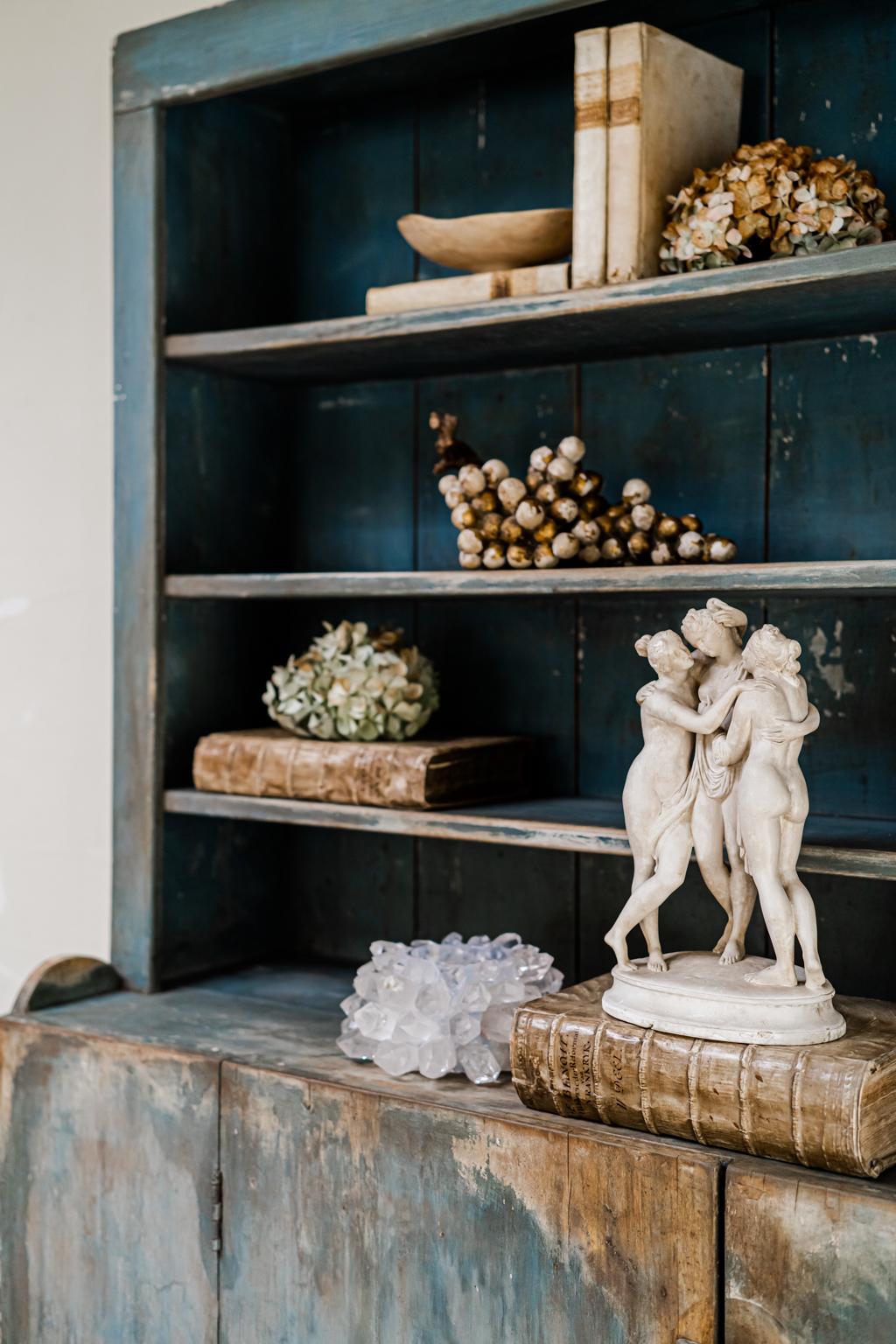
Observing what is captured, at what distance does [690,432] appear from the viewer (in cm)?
216

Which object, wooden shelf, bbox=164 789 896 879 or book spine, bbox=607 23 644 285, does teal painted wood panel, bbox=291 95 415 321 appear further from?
wooden shelf, bbox=164 789 896 879

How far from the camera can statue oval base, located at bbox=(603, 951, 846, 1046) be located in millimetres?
1615

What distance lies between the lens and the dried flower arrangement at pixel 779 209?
5.86 ft

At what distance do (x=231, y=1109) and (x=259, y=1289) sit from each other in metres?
0.23

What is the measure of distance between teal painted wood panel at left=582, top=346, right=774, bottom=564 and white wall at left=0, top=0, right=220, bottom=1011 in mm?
801

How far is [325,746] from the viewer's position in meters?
2.17

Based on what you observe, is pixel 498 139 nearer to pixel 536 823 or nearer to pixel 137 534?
pixel 137 534

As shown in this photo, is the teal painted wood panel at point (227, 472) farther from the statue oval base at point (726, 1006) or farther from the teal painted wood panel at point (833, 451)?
the statue oval base at point (726, 1006)

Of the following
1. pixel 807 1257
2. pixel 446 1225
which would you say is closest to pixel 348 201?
pixel 446 1225

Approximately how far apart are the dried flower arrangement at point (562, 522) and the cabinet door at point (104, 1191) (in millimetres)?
799

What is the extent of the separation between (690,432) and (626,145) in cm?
45

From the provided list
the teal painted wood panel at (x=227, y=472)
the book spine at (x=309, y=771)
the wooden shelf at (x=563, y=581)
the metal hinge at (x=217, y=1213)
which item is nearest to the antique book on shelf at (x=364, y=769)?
the book spine at (x=309, y=771)

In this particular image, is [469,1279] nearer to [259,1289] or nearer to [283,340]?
[259,1289]

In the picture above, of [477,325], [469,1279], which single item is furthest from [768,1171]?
[477,325]
